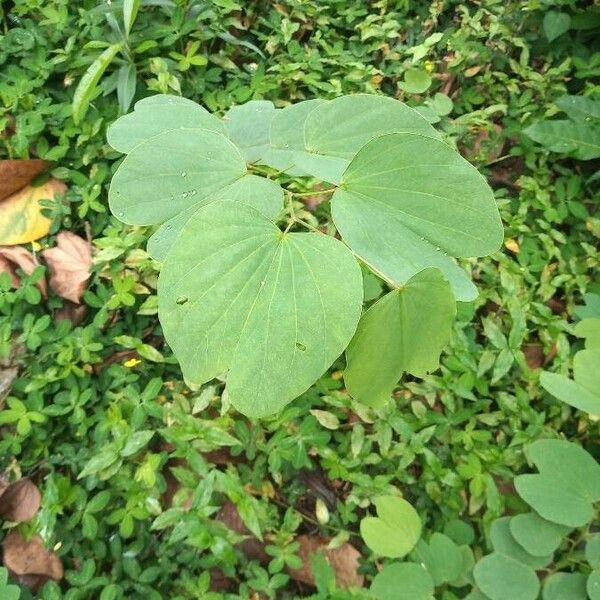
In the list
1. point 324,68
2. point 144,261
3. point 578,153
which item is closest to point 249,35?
point 324,68

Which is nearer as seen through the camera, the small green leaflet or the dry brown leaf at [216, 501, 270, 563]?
the small green leaflet

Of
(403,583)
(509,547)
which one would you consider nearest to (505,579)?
(509,547)

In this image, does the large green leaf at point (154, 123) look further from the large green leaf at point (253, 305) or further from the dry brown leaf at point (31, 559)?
the dry brown leaf at point (31, 559)

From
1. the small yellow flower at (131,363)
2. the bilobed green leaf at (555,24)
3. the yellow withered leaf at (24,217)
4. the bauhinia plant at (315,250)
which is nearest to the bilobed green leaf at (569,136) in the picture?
the bilobed green leaf at (555,24)

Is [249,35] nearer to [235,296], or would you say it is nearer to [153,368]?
[153,368]

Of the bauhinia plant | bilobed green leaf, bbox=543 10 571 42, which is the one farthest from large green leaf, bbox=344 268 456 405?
bilobed green leaf, bbox=543 10 571 42

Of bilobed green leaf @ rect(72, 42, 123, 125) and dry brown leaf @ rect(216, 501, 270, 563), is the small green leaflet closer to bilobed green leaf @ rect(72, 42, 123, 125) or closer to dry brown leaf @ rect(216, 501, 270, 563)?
dry brown leaf @ rect(216, 501, 270, 563)
